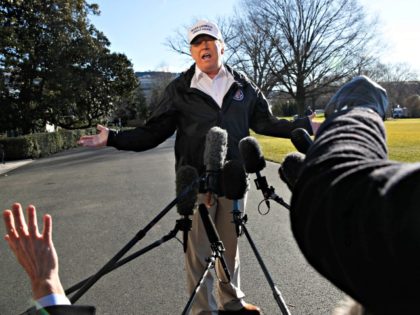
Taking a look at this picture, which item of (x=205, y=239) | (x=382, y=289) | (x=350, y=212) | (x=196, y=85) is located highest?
(x=196, y=85)

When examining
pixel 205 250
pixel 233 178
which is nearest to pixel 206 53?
pixel 233 178

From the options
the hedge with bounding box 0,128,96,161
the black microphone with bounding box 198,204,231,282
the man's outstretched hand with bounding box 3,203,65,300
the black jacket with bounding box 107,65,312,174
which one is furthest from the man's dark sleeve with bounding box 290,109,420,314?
the hedge with bounding box 0,128,96,161

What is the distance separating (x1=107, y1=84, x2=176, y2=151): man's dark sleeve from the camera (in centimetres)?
268

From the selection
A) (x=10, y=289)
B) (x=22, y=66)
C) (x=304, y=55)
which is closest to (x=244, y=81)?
(x=10, y=289)

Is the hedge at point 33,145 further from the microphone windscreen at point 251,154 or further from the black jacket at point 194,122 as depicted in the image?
the microphone windscreen at point 251,154

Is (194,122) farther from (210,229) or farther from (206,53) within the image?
(210,229)

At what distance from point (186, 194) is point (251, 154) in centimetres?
44

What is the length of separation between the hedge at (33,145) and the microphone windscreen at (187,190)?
19.3m

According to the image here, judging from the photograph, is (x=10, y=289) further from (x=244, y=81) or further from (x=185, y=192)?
(x=244, y=81)

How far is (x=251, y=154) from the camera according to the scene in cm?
226

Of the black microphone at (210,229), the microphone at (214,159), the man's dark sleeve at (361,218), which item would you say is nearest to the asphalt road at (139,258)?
the black microphone at (210,229)

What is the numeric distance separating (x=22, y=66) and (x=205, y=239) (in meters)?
23.1

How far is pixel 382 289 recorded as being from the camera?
599 millimetres

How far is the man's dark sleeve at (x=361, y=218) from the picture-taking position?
0.57m
